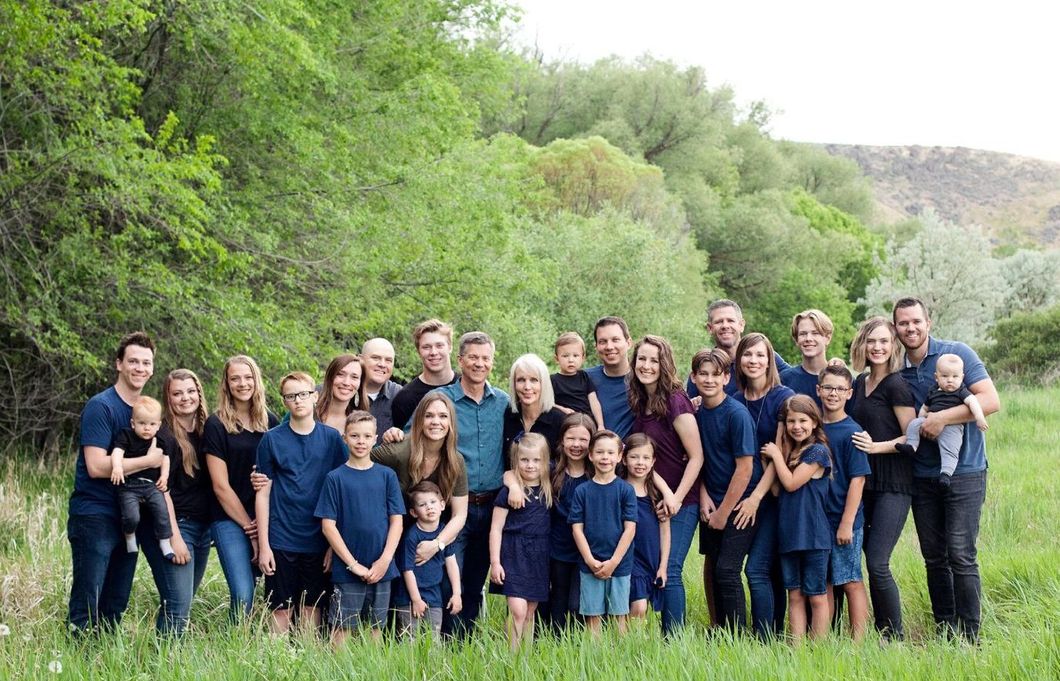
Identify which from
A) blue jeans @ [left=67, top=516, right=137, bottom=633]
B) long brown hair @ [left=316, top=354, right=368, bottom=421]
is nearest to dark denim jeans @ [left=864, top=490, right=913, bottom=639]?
long brown hair @ [left=316, top=354, right=368, bottom=421]

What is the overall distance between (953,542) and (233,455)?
13.5ft

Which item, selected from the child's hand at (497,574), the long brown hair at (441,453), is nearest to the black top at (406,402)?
the long brown hair at (441,453)

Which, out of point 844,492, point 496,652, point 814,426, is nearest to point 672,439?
point 814,426

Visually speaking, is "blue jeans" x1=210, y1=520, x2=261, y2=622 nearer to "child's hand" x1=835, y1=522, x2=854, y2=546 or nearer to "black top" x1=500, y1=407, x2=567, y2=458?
"black top" x1=500, y1=407, x2=567, y2=458

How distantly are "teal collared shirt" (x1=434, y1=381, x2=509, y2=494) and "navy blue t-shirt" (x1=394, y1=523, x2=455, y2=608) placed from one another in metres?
0.41

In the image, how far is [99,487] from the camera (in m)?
5.71

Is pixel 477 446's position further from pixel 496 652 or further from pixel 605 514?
pixel 496 652

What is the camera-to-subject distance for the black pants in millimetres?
5629

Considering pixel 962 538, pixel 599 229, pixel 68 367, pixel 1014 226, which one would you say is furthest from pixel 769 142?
pixel 1014 226

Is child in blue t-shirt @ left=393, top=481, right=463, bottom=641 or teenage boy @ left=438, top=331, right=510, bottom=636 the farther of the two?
teenage boy @ left=438, top=331, right=510, bottom=636

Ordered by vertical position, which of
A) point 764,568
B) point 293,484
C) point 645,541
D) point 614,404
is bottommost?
point 764,568

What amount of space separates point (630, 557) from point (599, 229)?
2806cm

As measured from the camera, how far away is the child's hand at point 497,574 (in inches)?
237

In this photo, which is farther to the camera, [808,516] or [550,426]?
[550,426]
